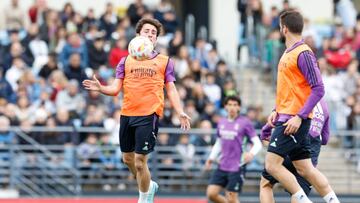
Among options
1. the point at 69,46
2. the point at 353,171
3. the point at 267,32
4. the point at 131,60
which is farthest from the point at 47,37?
the point at 131,60

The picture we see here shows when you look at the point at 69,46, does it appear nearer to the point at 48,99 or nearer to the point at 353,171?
the point at 48,99

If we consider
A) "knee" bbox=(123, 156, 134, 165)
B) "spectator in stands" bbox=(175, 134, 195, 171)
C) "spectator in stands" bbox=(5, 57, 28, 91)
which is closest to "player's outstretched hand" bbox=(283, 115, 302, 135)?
"knee" bbox=(123, 156, 134, 165)

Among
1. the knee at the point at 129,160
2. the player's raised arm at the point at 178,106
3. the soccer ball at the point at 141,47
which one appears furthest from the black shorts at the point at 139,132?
the soccer ball at the point at 141,47

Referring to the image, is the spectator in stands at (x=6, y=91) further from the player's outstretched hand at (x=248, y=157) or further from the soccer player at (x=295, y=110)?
the soccer player at (x=295, y=110)

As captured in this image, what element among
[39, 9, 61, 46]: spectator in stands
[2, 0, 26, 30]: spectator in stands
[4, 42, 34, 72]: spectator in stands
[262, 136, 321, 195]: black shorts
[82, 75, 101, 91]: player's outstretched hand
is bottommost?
[262, 136, 321, 195]: black shorts

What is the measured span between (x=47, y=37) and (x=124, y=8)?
4158 millimetres

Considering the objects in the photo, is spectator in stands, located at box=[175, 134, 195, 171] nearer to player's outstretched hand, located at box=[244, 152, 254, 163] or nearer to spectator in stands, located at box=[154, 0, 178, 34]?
spectator in stands, located at box=[154, 0, 178, 34]

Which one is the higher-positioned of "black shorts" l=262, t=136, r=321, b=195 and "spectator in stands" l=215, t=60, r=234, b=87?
"spectator in stands" l=215, t=60, r=234, b=87

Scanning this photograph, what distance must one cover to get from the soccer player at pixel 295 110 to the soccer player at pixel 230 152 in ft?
16.9

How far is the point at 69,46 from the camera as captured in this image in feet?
83.3

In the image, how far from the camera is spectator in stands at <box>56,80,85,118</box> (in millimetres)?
24031

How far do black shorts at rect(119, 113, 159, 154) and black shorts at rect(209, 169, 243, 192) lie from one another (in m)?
4.24

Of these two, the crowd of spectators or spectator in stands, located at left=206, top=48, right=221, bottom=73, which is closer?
the crowd of spectators

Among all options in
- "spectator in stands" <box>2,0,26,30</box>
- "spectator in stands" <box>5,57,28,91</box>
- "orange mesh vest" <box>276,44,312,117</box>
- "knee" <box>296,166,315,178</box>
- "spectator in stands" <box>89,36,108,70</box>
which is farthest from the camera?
"spectator in stands" <box>2,0,26,30</box>
